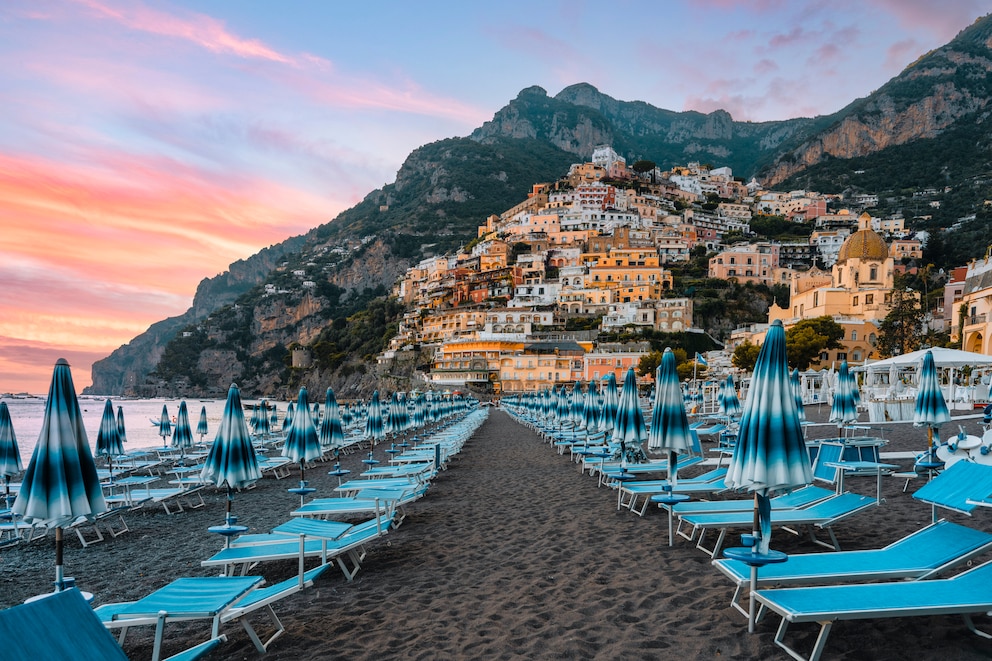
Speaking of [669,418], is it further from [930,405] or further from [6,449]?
[6,449]

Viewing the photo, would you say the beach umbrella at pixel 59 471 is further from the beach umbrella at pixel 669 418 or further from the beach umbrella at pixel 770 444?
the beach umbrella at pixel 669 418

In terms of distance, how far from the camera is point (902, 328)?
4494 centimetres

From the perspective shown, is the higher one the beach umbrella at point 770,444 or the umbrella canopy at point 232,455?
the beach umbrella at point 770,444

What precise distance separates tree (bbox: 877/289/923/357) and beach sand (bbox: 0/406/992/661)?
143 feet

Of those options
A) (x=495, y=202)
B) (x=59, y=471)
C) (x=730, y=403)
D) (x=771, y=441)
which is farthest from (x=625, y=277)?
(x=59, y=471)

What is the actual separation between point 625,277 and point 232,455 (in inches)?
3074

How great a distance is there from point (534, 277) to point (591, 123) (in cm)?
12709

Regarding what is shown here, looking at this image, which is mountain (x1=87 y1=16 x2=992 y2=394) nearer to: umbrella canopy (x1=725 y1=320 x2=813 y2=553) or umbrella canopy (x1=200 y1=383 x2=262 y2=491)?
umbrella canopy (x1=200 y1=383 x2=262 y2=491)

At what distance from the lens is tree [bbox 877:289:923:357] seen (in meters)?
44.5

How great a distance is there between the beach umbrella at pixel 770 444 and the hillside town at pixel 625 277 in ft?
137

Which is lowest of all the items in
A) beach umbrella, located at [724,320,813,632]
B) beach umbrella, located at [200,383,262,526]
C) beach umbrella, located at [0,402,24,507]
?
beach umbrella, located at [0,402,24,507]

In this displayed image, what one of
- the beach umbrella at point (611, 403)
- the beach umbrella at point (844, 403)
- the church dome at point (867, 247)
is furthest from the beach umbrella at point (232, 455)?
the church dome at point (867, 247)

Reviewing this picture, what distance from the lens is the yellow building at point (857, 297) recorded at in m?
51.2

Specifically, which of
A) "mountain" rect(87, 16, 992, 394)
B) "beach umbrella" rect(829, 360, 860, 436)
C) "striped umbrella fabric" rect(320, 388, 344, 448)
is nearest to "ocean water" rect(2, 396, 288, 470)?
"striped umbrella fabric" rect(320, 388, 344, 448)
